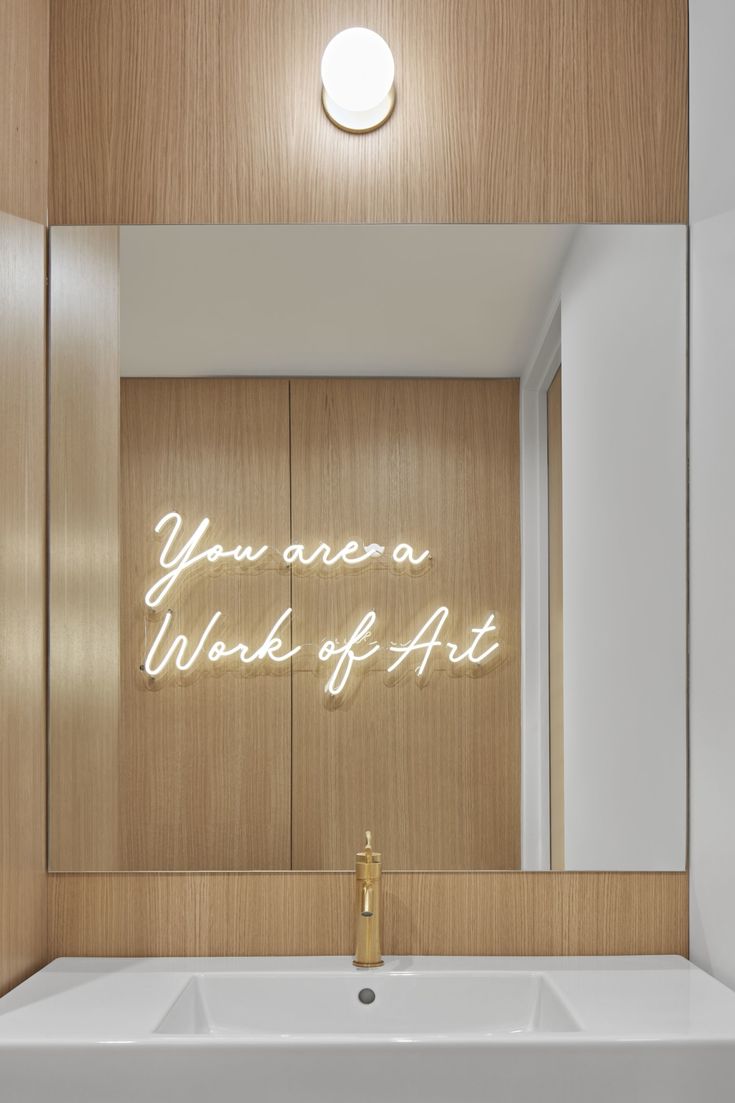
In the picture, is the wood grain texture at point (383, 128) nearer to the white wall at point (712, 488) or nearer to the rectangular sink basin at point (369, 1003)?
the white wall at point (712, 488)

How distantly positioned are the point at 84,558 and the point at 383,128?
0.83 metres

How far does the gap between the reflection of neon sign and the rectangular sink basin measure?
423 mm

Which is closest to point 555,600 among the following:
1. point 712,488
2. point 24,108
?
point 712,488

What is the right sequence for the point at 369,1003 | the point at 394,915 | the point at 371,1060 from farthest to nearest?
1. the point at 394,915
2. the point at 369,1003
3. the point at 371,1060

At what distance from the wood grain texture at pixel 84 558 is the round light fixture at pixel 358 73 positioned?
1.40ft

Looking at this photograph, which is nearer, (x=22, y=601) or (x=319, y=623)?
(x=22, y=601)

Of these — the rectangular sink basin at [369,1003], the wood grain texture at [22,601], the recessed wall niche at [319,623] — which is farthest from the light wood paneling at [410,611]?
the wood grain texture at [22,601]

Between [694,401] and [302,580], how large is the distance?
669 millimetres

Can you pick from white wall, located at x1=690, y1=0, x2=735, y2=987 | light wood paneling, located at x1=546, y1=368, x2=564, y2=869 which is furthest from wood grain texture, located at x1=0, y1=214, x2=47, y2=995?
white wall, located at x1=690, y1=0, x2=735, y2=987

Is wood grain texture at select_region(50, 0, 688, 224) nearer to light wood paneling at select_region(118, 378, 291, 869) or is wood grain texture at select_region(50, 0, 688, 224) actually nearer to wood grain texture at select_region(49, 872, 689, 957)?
light wood paneling at select_region(118, 378, 291, 869)

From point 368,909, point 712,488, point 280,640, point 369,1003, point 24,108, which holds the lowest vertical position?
point 369,1003

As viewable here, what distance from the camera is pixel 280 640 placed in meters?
1.59

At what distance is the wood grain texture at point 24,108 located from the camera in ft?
4.75

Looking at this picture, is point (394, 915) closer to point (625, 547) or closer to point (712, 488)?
point (625, 547)
